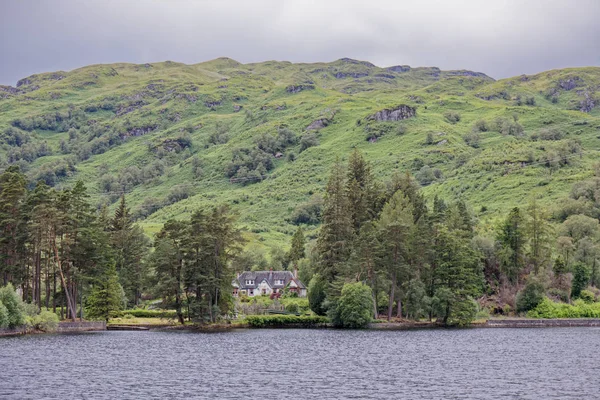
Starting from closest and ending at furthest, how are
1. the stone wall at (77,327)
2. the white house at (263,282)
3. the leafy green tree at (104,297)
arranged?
the stone wall at (77,327)
the leafy green tree at (104,297)
the white house at (263,282)

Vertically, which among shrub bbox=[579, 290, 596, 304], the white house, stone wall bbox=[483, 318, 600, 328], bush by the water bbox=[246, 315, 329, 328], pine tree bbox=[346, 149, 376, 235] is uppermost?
pine tree bbox=[346, 149, 376, 235]

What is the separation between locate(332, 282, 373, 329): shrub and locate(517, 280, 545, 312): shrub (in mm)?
31925

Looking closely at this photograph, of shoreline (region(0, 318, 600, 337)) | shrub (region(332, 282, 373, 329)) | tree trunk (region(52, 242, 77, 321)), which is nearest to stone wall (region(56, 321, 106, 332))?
→ shoreline (region(0, 318, 600, 337))

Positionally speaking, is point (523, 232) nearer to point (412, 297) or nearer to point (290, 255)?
point (412, 297)

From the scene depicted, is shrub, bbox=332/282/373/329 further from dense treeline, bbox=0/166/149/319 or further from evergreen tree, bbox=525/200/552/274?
evergreen tree, bbox=525/200/552/274

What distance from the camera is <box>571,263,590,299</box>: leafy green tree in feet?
404

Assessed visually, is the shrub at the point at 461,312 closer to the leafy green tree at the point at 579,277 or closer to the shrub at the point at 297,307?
the leafy green tree at the point at 579,277

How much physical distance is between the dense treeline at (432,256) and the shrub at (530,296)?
0.17m

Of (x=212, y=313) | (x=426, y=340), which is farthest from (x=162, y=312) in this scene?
(x=426, y=340)

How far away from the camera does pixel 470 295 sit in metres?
111

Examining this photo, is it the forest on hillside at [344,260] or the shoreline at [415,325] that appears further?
the shoreline at [415,325]

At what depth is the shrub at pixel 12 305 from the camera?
262 ft

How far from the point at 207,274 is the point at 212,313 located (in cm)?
596

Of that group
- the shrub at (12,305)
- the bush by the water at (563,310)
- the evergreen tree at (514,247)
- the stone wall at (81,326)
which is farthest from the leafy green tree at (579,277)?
the shrub at (12,305)
